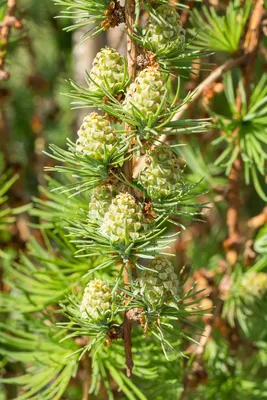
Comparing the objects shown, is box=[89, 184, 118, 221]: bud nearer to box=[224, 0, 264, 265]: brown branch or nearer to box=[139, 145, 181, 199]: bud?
box=[139, 145, 181, 199]: bud

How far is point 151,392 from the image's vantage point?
0.72m

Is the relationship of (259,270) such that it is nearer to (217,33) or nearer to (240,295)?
(240,295)

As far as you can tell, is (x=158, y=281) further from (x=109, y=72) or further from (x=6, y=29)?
(x=6, y=29)

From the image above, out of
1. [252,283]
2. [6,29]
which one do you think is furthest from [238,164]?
[6,29]

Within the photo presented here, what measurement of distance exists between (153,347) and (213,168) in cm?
35

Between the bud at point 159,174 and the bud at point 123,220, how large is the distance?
0.06 ft

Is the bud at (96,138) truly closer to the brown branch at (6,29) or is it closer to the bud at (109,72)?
the bud at (109,72)

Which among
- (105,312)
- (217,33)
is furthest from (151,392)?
(217,33)

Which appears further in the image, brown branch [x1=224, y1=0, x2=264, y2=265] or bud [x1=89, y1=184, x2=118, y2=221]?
brown branch [x1=224, y1=0, x2=264, y2=265]

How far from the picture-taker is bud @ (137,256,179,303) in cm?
48

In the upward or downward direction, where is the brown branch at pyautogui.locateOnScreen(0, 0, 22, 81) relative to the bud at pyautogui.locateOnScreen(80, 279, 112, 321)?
upward

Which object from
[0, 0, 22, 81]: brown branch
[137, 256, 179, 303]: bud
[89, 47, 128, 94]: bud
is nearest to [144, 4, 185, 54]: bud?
[89, 47, 128, 94]: bud

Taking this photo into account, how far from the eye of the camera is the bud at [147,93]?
46 cm

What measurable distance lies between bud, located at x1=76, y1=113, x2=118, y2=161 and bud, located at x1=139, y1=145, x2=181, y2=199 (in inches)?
1.2
